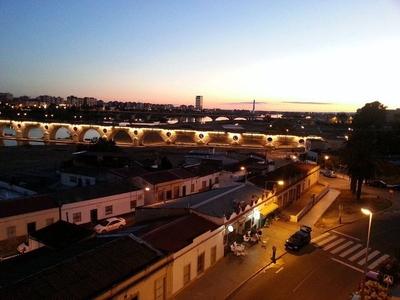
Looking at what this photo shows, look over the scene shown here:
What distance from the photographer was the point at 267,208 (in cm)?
2488

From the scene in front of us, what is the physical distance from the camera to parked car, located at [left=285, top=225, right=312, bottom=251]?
68.0 feet

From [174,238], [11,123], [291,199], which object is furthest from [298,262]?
[11,123]

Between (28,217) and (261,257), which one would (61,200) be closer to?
(28,217)

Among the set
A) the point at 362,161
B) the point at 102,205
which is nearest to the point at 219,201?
the point at 102,205

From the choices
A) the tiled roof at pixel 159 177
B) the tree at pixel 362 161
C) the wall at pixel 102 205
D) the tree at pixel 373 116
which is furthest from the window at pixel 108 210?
the tree at pixel 373 116

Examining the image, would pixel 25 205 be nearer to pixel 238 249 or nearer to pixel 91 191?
pixel 91 191

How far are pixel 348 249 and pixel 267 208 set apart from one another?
19.4ft

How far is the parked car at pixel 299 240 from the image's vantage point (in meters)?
20.7

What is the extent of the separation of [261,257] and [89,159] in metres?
26.2

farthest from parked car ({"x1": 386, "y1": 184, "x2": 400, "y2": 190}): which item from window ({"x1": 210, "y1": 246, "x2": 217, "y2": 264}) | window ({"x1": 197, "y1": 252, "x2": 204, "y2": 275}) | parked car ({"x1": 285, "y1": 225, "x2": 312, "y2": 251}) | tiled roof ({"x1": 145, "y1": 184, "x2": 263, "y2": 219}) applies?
window ({"x1": 197, "y1": 252, "x2": 204, "y2": 275})

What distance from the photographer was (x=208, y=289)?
15828 millimetres

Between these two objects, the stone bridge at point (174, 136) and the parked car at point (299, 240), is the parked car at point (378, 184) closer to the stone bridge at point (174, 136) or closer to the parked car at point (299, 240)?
the parked car at point (299, 240)

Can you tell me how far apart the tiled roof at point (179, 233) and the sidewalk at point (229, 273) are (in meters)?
2.04

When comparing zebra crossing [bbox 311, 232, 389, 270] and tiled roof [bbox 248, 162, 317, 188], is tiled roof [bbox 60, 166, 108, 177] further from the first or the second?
zebra crossing [bbox 311, 232, 389, 270]
